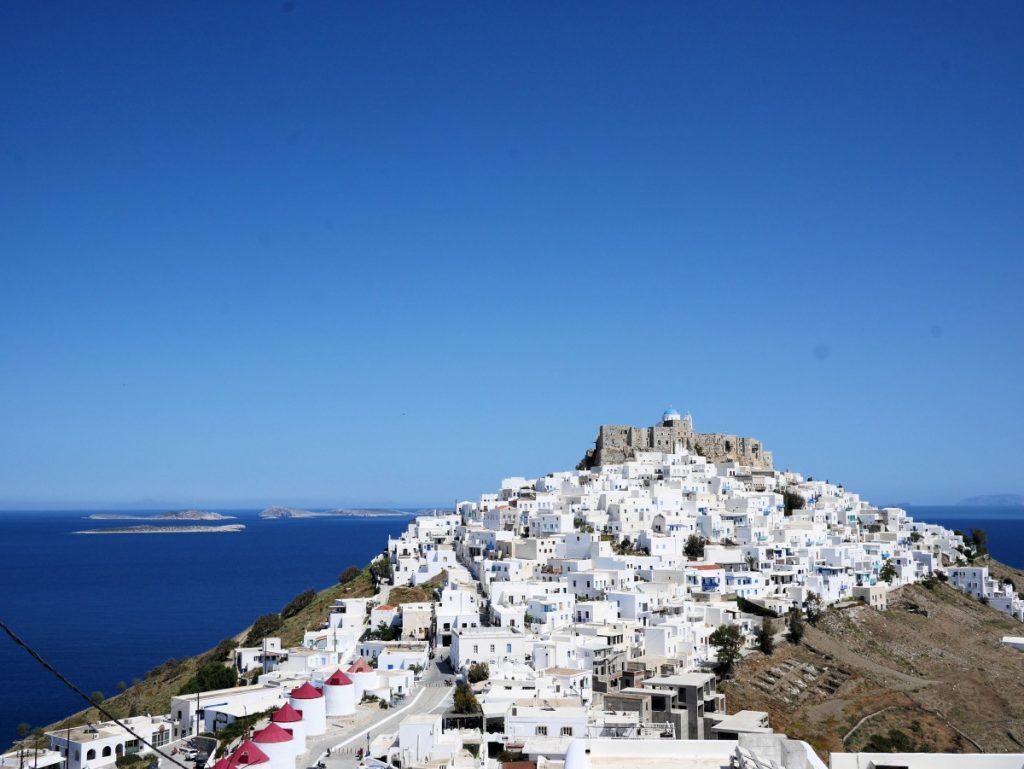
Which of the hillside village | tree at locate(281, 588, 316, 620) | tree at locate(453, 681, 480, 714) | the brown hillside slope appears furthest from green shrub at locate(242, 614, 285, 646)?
the brown hillside slope

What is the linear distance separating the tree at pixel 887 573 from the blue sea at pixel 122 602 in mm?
31271

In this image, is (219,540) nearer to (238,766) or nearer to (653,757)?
(238,766)

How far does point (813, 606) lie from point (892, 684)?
4707mm

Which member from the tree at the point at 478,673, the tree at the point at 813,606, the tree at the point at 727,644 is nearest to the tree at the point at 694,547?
the tree at the point at 813,606

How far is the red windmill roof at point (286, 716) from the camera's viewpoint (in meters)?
20.1

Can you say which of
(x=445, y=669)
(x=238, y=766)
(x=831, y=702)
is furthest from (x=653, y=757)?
(x=831, y=702)

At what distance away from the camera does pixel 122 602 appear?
64.3 meters

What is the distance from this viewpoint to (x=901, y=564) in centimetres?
4134

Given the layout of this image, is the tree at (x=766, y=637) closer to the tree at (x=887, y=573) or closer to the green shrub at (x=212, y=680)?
the tree at (x=887, y=573)

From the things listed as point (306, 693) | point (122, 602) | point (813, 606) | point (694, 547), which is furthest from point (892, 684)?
point (122, 602)

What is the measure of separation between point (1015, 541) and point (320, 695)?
123031 millimetres

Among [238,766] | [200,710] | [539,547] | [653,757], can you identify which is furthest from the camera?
[539,547]

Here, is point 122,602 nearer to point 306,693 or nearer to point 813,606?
point 813,606

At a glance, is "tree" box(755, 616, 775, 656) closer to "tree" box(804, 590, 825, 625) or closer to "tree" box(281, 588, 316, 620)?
"tree" box(804, 590, 825, 625)
